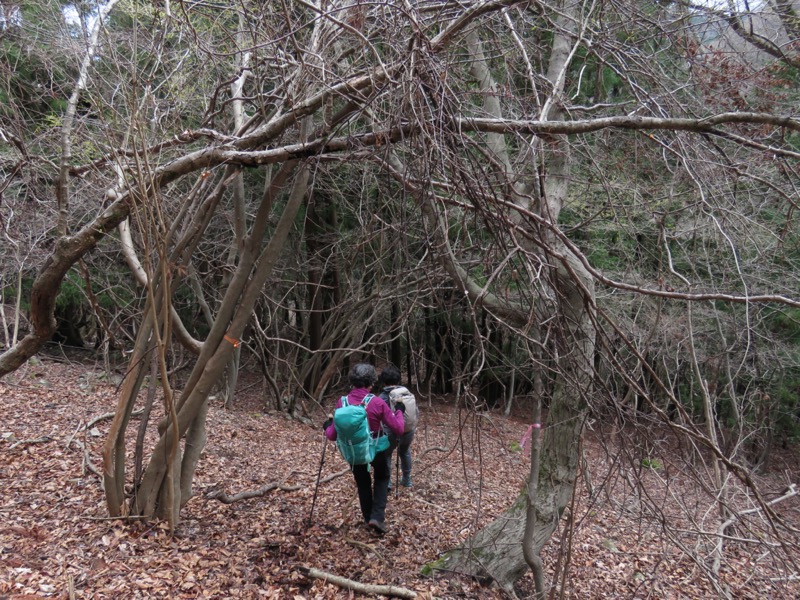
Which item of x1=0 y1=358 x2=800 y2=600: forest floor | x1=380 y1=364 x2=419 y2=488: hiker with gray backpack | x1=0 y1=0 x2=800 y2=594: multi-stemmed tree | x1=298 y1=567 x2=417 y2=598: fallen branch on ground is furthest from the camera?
x1=380 y1=364 x2=419 y2=488: hiker with gray backpack

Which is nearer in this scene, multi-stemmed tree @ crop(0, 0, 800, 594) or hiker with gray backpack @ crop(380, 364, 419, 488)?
multi-stemmed tree @ crop(0, 0, 800, 594)

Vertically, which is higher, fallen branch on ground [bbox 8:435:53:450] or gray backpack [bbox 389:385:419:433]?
gray backpack [bbox 389:385:419:433]

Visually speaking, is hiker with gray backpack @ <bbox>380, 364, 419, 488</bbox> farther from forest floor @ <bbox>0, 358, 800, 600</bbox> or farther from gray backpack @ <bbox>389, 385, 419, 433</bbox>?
forest floor @ <bbox>0, 358, 800, 600</bbox>

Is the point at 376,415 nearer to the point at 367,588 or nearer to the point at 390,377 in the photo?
the point at 390,377

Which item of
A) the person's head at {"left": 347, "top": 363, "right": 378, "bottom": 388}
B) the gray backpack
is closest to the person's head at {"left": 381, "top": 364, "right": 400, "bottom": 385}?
the gray backpack

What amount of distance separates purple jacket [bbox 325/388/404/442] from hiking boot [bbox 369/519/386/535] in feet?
2.56

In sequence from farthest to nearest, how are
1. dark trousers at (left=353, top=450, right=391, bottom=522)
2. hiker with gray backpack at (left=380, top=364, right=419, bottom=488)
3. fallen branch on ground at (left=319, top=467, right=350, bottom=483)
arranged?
fallen branch on ground at (left=319, top=467, right=350, bottom=483)
hiker with gray backpack at (left=380, top=364, right=419, bottom=488)
dark trousers at (left=353, top=450, right=391, bottom=522)

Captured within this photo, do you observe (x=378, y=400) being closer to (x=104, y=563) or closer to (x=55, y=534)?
(x=104, y=563)

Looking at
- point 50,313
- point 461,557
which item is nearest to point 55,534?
point 50,313

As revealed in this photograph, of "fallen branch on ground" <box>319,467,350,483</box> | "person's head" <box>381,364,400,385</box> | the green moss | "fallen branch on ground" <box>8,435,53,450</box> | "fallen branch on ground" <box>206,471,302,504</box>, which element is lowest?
"fallen branch on ground" <box>319,467,350,483</box>

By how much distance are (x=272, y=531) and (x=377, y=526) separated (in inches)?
33.7

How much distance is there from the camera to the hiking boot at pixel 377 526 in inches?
178

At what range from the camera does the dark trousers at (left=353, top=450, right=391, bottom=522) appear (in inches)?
175

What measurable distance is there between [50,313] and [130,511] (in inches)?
59.4
